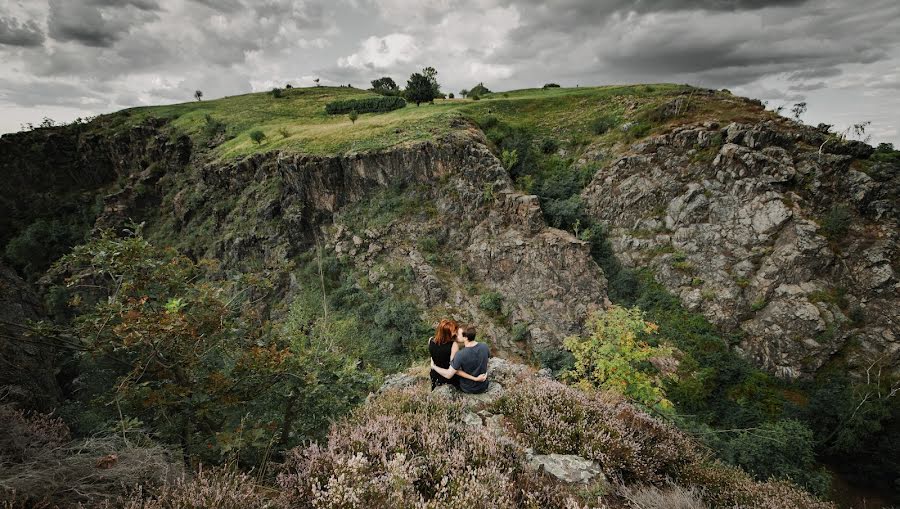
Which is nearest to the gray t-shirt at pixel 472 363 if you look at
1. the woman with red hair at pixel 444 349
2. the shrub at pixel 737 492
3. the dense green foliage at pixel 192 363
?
the woman with red hair at pixel 444 349

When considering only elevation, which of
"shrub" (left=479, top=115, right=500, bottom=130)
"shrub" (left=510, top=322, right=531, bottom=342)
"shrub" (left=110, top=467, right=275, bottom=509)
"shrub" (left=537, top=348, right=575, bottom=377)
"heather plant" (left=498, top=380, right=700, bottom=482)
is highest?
"shrub" (left=479, top=115, right=500, bottom=130)

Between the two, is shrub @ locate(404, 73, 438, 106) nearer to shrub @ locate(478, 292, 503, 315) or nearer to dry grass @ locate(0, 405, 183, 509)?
shrub @ locate(478, 292, 503, 315)

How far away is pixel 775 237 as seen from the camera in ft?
69.1

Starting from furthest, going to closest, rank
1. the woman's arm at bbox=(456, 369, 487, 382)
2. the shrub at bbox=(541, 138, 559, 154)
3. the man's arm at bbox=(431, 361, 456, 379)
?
the shrub at bbox=(541, 138, 559, 154), the man's arm at bbox=(431, 361, 456, 379), the woman's arm at bbox=(456, 369, 487, 382)

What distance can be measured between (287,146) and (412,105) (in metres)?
13.9

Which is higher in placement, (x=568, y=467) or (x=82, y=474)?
(x=82, y=474)

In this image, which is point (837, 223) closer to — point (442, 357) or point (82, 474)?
point (442, 357)

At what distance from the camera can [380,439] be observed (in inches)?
179

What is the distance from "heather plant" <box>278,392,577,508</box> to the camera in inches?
143

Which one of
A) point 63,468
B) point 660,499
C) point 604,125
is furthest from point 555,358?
point 604,125

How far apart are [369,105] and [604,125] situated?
24623 millimetres

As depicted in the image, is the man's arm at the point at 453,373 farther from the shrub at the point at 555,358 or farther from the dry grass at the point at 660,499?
the shrub at the point at 555,358

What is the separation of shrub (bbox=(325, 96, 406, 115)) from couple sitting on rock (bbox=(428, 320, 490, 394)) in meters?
35.8

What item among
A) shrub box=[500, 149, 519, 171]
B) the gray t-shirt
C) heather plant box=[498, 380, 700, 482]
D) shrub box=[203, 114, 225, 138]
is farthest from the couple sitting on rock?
shrub box=[203, 114, 225, 138]
